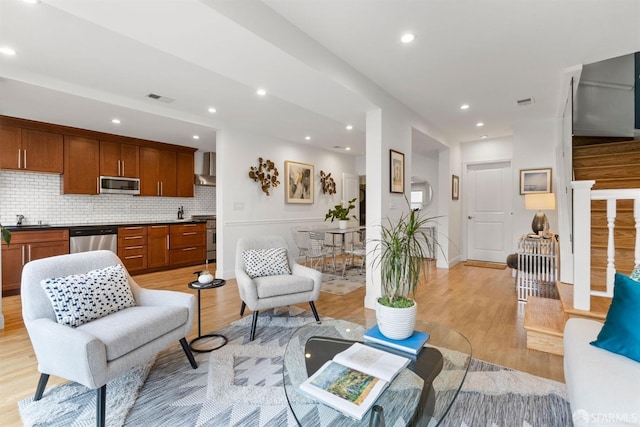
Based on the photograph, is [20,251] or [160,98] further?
[20,251]

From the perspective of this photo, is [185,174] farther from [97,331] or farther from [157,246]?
[97,331]

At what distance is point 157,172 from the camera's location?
226 inches

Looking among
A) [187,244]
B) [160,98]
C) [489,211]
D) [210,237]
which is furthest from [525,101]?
[187,244]

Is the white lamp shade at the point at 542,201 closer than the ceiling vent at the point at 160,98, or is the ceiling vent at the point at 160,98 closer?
the ceiling vent at the point at 160,98

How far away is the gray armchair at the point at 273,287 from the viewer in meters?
2.70

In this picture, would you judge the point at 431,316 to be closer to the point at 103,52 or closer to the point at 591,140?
the point at 591,140

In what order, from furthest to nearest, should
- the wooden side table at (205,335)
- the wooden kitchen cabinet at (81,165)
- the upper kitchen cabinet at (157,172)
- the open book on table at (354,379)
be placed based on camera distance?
the upper kitchen cabinet at (157,172)
the wooden kitchen cabinet at (81,165)
the wooden side table at (205,335)
the open book on table at (354,379)

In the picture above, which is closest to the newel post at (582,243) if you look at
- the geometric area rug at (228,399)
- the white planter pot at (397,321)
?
the geometric area rug at (228,399)

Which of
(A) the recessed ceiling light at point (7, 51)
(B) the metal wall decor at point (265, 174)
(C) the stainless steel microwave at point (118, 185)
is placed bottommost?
(C) the stainless steel microwave at point (118, 185)

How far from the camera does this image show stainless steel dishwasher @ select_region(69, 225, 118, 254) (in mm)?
4574

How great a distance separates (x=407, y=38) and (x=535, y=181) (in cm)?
387

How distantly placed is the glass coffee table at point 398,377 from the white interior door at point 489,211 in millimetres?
5041

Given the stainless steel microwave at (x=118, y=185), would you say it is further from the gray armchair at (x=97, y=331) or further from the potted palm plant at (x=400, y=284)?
the potted palm plant at (x=400, y=284)

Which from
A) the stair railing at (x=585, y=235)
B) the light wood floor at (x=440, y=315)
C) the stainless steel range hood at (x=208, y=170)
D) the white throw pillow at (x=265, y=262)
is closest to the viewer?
the light wood floor at (x=440, y=315)
